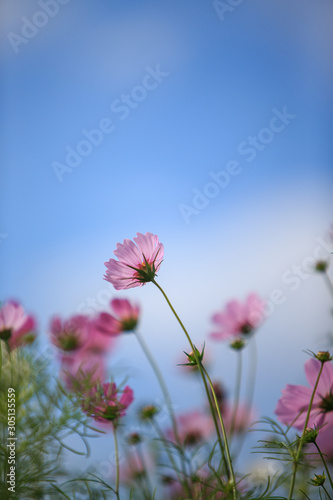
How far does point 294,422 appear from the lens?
1.18 ft

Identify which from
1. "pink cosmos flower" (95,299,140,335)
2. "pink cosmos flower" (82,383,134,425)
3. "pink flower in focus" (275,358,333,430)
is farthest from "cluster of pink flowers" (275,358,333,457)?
"pink cosmos flower" (95,299,140,335)

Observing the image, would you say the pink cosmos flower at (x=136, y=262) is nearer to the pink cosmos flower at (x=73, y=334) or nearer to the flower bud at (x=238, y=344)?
the pink cosmos flower at (x=73, y=334)

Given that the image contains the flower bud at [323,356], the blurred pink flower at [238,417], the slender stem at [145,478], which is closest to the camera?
the flower bud at [323,356]

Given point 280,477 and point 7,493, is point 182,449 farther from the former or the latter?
point 7,493

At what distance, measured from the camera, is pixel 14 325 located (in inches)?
16.4

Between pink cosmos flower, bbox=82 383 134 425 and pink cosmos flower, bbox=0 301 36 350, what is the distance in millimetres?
88

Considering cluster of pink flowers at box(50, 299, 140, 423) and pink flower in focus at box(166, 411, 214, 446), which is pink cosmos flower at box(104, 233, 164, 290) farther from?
pink flower in focus at box(166, 411, 214, 446)

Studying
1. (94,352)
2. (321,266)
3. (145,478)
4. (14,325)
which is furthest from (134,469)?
(321,266)

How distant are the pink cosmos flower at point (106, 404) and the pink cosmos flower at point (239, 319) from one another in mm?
198

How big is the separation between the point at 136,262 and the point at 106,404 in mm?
133

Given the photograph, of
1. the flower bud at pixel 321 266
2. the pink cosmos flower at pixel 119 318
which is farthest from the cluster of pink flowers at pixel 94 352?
the flower bud at pixel 321 266

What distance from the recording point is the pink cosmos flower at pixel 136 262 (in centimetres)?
39

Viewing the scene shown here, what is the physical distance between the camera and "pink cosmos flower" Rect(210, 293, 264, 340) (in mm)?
551

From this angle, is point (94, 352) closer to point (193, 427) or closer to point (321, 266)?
point (193, 427)
